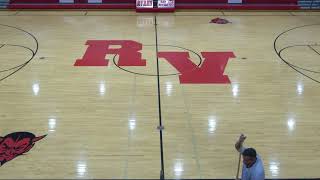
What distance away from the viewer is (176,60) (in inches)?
528

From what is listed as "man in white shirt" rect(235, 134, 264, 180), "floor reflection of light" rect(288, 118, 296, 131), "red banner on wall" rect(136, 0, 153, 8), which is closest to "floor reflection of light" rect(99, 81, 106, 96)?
"floor reflection of light" rect(288, 118, 296, 131)

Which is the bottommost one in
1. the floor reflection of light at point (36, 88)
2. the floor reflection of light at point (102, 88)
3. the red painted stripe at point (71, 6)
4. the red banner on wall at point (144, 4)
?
the floor reflection of light at point (102, 88)

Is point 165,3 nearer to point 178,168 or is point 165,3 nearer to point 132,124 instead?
point 132,124

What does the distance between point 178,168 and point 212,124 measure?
2028 millimetres

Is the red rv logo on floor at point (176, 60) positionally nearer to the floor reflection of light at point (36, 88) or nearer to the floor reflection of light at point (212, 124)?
the floor reflection of light at point (36, 88)

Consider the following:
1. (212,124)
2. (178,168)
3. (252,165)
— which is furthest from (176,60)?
(252,165)

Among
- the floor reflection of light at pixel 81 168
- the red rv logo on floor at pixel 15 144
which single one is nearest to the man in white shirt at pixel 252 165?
the floor reflection of light at pixel 81 168

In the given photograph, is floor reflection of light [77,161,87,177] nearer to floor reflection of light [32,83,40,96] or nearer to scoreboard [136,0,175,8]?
floor reflection of light [32,83,40,96]

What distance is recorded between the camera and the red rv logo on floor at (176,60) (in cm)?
1215

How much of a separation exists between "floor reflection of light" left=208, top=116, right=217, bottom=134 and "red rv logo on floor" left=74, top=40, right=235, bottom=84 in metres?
2.17

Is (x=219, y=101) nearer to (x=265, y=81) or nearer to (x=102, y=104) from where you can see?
(x=265, y=81)

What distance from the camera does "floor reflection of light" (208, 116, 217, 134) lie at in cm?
935

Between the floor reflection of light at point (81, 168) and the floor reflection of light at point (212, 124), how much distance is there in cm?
299

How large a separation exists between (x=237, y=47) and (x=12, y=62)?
308 inches
